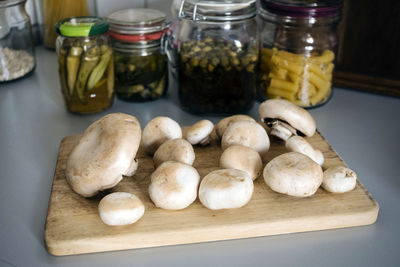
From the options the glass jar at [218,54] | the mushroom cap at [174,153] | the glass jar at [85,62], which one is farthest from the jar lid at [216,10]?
the mushroom cap at [174,153]

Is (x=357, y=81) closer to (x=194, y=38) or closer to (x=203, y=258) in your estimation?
(x=194, y=38)

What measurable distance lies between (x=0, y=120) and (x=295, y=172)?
80 centimetres

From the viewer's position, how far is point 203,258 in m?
0.72

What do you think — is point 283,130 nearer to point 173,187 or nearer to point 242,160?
point 242,160

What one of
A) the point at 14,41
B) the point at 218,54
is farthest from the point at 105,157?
the point at 14,41

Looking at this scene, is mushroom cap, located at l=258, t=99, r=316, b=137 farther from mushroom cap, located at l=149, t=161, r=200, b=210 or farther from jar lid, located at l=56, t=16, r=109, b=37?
jar lid, located at l=56, t=16, r=109, b=37

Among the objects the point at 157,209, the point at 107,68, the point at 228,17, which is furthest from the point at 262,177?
the point at 107,68

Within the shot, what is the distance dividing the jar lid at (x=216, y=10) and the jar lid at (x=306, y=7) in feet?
0.26

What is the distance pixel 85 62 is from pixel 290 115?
51 cm

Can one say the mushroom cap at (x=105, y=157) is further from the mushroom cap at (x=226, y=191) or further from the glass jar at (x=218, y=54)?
the glass jar at (x=218, y=54)

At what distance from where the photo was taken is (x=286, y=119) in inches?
38.2

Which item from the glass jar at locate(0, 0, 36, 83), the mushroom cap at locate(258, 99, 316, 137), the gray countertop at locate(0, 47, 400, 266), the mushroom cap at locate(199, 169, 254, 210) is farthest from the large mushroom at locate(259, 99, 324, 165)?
the glass jar at locate(0, 0, 36, 83)

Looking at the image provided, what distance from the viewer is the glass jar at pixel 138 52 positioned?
3.82 feet

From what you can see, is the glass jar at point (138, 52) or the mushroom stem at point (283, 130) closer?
the mushroom stem at point (283, 130)
